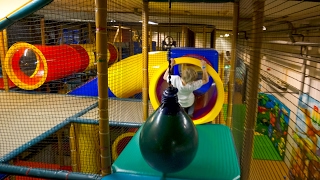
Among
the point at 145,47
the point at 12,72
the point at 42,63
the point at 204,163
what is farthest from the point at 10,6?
the point at 12,72

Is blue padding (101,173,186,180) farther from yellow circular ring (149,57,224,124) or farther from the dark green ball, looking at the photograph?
yellow circular ring (149,57,224,124)

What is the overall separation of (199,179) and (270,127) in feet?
21.1

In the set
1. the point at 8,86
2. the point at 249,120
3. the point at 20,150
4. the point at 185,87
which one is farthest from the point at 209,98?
the point at 8,86

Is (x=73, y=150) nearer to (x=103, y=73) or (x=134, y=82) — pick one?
(x=134, y=82)

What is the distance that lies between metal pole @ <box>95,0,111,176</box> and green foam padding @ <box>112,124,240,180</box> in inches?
5.2

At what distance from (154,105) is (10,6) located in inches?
62.8

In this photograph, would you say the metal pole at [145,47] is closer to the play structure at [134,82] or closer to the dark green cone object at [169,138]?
the play structure at [134,82]

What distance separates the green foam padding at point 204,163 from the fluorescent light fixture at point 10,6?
1.31 metres

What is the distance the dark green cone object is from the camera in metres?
1.31

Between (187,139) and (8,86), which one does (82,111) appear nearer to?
(8,86)

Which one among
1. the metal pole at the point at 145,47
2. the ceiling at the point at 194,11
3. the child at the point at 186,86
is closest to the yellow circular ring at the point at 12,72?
the ceiling at the point at 194,11

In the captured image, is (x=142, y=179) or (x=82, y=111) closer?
(x=142, y=179)

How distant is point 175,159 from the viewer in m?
1.33

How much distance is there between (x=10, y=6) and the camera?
191 cm
